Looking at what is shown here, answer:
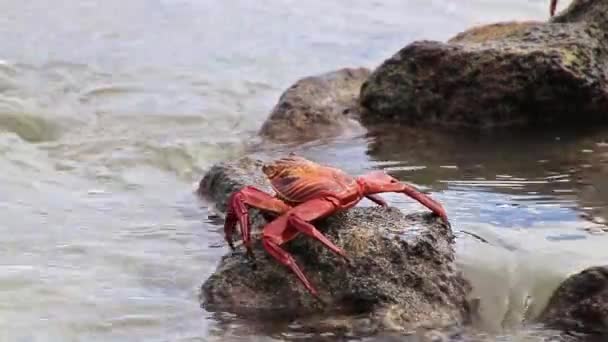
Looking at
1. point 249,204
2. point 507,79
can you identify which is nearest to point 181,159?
point 507,79

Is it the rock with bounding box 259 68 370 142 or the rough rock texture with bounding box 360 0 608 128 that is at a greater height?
the rough rock texture with bounding box 360 0 608 128

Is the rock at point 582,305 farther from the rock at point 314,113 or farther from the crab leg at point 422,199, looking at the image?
the rock at point 314,113

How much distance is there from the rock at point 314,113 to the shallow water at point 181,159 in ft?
0.87

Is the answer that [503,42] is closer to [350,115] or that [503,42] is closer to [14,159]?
[350,115]

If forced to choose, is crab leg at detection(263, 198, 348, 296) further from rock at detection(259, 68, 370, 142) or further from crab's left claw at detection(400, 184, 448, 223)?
rock at detection(259, 68, 370, 142)

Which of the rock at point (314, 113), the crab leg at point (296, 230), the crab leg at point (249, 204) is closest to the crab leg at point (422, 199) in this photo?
the crab leg at point (296, 230)

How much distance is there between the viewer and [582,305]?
17.2 feet

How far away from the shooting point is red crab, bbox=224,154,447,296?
5117 mm

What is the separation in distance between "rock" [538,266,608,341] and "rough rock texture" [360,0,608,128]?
10.9 ft

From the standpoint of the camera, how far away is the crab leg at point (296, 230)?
5.08 meters

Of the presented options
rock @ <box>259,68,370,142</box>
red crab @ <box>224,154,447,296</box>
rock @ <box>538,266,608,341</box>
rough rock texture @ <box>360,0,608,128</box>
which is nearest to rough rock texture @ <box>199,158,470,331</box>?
red crab @ <box>224,154,447,296</box>

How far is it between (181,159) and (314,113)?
1.01 metres

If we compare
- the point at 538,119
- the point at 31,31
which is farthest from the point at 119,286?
the point at 31,31

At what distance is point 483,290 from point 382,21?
360 inches
